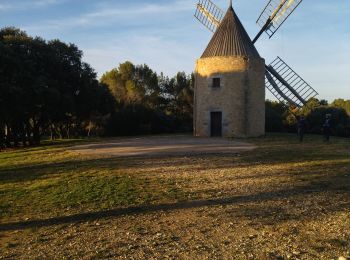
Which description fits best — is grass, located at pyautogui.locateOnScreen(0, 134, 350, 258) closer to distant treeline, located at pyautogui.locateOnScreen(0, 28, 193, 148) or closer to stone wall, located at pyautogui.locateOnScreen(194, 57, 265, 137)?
distant treeline, located at pyautogui.locateOnScreen(0, 28, 193, 148)

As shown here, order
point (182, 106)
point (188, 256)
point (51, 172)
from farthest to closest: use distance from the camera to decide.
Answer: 1. point (182, 106)
2. point (51, 172)
3. point (188, 256)

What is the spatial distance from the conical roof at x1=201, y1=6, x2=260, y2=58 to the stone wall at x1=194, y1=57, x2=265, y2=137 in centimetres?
59

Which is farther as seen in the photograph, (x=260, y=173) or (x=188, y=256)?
(x=260, y=173)

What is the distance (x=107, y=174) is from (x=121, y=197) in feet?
10.8

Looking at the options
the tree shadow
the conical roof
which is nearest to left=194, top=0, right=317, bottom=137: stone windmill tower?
the conical roof

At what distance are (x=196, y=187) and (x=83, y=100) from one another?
68.9 ft

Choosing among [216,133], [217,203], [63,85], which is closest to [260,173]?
[217,203]

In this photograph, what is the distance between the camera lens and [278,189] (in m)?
10.1

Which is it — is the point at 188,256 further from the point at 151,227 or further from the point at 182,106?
the point at 182,106

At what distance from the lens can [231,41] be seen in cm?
2922

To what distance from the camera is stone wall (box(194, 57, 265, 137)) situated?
28.3 metres

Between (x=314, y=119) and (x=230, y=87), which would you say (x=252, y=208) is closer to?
(x=230, y=87)

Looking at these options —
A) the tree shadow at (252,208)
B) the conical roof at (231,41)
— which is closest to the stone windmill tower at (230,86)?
the conical roof at (231,41)

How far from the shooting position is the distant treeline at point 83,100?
25016mm
